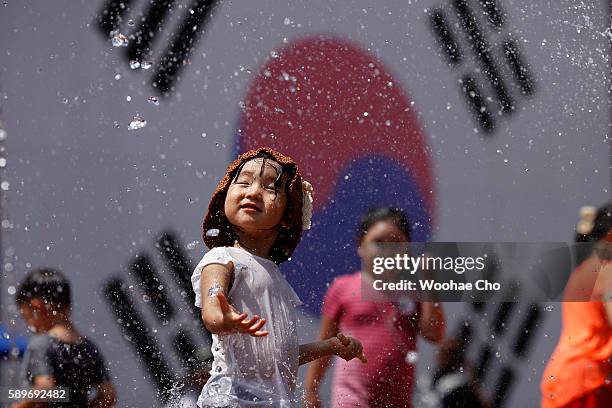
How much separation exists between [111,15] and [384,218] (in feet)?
4.00

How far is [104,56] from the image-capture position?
3.11 metres

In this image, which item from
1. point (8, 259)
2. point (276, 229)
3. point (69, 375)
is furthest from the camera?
point (8, 259)

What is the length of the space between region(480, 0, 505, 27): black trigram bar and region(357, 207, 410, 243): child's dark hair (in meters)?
0.81

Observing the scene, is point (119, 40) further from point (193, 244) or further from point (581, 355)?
point (581, 355)

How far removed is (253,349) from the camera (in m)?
1.98

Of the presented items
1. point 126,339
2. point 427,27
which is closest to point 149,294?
point 126,339

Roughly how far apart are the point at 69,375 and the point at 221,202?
878mm

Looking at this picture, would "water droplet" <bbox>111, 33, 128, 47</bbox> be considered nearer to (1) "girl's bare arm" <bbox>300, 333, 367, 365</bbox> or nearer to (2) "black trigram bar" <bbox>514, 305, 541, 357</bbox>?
(1) "girl's bare arm" <bbox>300, 333, 367, 365</bbox>

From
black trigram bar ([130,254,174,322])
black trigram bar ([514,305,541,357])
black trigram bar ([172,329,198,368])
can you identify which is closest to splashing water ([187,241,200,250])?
black trigram bar ([130,254,174,322])

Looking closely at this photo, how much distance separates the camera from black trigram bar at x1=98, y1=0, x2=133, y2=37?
315 cm

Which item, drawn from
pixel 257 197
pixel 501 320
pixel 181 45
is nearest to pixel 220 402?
pixel 257 197

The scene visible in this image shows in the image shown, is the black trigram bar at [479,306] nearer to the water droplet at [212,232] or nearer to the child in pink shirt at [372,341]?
the child in pink shirt at [372,341]

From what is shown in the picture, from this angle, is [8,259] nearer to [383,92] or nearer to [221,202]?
[221,202]

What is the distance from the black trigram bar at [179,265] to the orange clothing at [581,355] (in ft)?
3.84
